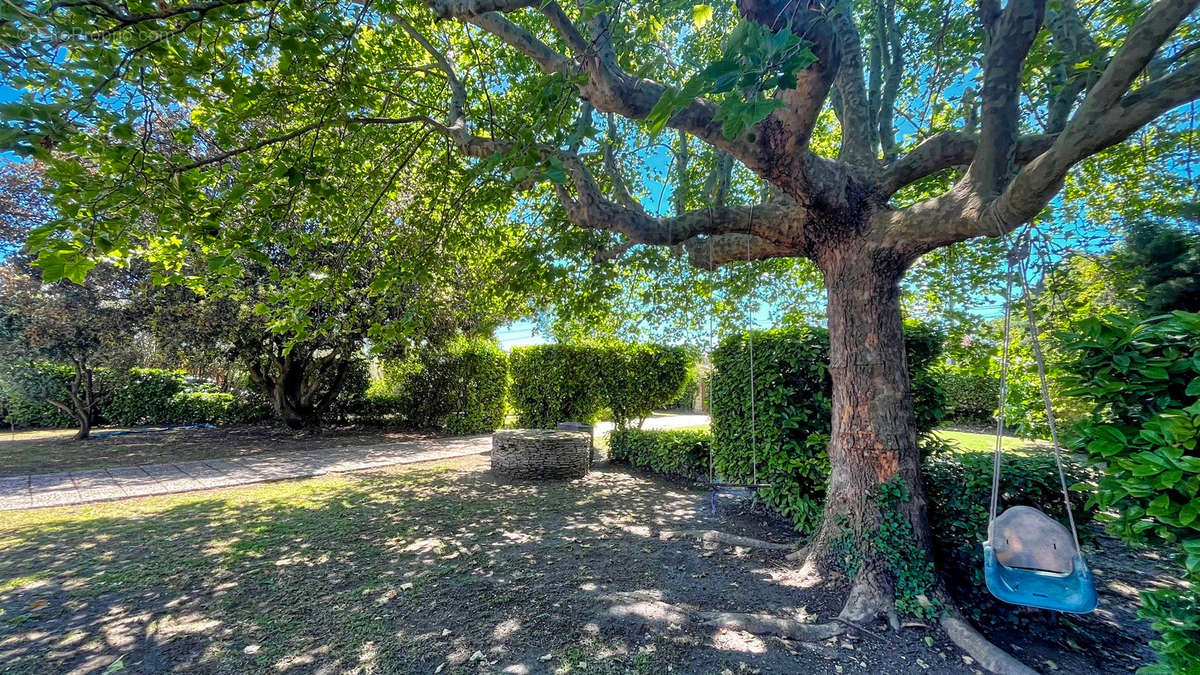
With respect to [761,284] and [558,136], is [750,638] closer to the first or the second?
[558,136]

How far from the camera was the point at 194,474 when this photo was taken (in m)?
7.41

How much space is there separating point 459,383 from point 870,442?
11.2 meters

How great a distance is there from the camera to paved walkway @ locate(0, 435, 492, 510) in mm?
6035

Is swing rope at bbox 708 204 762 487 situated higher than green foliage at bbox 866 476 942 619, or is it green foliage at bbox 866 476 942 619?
swing rope at bbox 708 204 762 487

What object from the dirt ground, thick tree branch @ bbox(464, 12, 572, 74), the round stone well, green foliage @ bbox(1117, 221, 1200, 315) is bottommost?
the dirt ground

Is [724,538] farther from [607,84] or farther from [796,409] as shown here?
[607,84]

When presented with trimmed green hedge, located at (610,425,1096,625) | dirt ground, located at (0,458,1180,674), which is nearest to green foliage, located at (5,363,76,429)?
dirt ground, located at (0,458,1180,674)

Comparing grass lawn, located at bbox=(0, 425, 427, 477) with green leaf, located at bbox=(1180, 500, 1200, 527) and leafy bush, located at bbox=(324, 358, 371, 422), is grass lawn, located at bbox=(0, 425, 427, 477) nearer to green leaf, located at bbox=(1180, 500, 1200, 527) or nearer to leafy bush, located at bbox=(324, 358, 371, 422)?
leafy bush, located at bbox=(324, 358, 371, 422)

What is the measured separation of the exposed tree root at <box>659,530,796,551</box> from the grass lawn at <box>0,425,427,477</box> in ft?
29.5

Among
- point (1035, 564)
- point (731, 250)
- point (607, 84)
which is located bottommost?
point (1035, 564)

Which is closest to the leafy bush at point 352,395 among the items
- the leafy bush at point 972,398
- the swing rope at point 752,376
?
the swing rope at point 752,376

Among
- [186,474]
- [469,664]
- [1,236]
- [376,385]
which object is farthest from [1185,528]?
[376,385]

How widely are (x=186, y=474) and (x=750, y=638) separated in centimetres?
909

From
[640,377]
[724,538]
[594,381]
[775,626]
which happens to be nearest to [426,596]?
[775,626]
